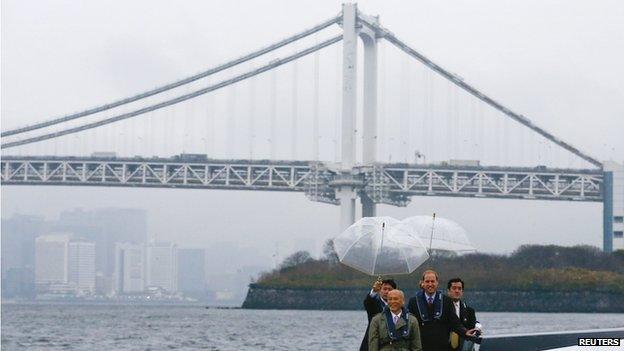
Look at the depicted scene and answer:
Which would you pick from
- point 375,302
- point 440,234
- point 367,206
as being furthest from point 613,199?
point 375,302

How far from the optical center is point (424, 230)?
1703 cm

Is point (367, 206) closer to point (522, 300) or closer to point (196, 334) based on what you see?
point (522, 300)

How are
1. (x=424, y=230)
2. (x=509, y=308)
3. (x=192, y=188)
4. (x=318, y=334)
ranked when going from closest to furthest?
(x=424, y=230) < (x=318, y=334) < (x=509, y=308) < (x=192, y=188)

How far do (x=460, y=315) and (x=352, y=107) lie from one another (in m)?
68.4

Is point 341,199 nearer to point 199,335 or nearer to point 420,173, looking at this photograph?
point 420,173

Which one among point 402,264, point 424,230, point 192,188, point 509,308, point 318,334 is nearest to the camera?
point 402,264

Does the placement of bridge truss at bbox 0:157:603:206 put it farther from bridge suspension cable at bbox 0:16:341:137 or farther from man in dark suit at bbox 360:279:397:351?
man in dark suit at bbox 360:279:397:351

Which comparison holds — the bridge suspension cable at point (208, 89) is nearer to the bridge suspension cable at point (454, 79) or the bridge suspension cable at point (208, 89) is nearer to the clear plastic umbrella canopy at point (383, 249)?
the bridge suspension cable at point (454, 79)

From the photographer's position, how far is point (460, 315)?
43.0ft

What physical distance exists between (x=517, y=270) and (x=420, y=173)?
744cm

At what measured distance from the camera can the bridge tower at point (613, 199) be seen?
90.4 m

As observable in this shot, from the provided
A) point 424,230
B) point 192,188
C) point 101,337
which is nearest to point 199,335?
point 101,337

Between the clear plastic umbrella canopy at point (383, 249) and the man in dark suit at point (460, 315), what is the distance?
270 cm

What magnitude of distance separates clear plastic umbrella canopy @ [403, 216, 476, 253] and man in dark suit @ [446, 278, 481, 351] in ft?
12.2
